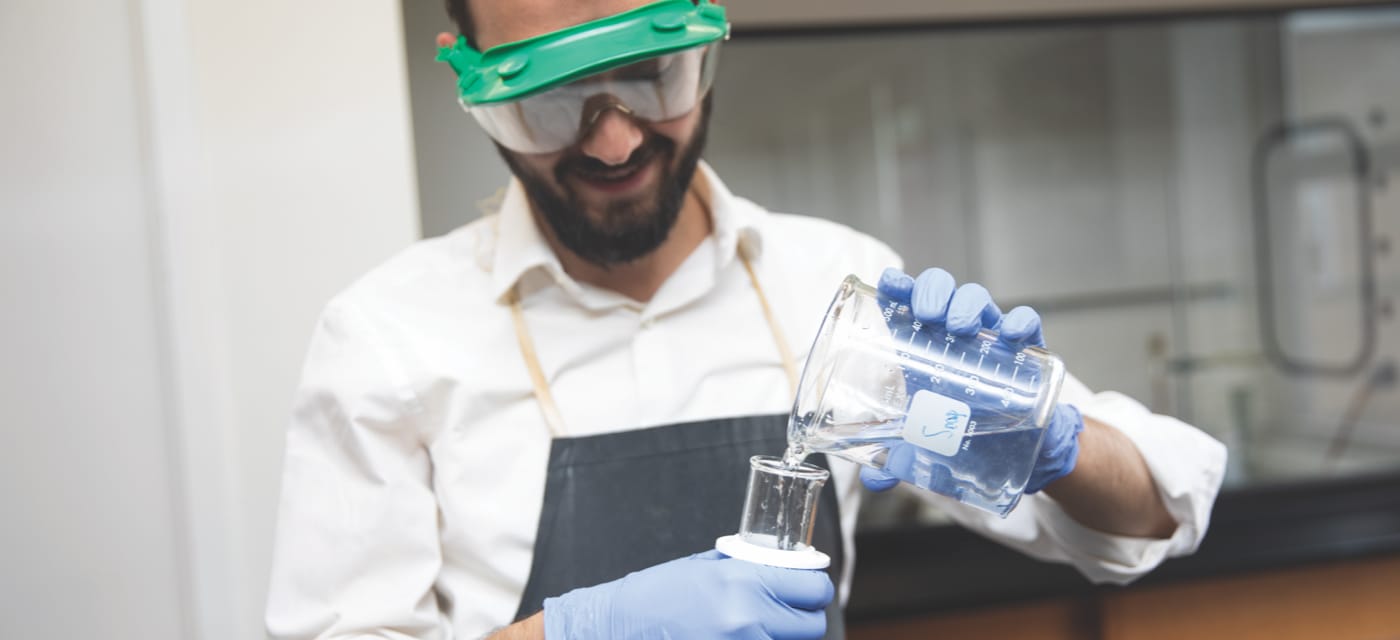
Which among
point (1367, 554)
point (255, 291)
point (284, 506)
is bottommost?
point (1367, 554)

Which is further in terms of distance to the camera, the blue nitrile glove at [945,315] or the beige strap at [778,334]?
the beige strap at [778,334]

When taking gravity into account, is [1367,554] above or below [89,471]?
below

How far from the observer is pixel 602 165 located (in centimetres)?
116

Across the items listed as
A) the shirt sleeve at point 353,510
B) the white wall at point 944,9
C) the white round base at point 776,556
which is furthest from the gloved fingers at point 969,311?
the white wall at point 944,9

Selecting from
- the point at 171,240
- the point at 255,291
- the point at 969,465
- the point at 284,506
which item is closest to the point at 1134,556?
the point at 969,465

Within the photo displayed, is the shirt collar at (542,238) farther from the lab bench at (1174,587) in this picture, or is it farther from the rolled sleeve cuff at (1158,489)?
the lab bench at (1174,587)

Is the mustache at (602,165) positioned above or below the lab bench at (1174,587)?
above

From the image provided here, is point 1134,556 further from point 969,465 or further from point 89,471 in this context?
point 89,471

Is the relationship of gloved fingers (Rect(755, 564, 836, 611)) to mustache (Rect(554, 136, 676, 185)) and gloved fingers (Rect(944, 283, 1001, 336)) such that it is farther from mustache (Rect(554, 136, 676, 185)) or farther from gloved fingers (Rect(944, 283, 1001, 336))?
mustache (Rect(554, 136, 676, 185))

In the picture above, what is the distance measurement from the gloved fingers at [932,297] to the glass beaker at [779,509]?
8.1 inches

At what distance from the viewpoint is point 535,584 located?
45.6 inches

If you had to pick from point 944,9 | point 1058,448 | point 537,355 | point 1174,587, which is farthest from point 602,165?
point 1174,587

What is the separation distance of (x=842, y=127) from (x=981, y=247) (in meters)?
0.62

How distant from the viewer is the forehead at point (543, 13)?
1082 millimetres
